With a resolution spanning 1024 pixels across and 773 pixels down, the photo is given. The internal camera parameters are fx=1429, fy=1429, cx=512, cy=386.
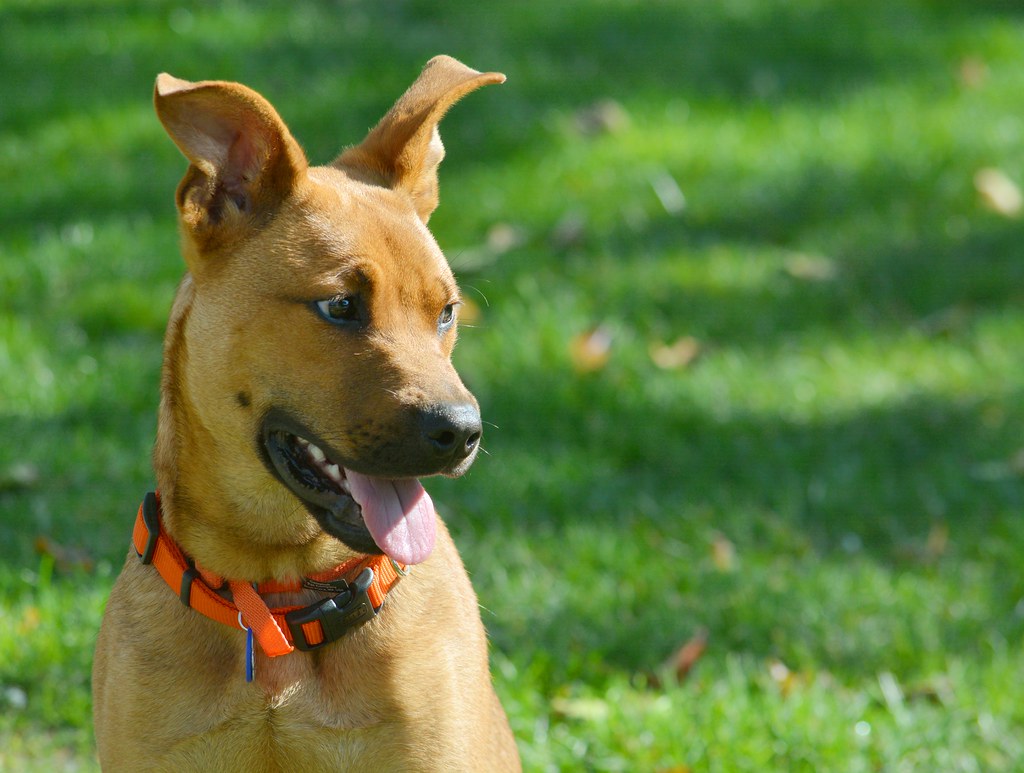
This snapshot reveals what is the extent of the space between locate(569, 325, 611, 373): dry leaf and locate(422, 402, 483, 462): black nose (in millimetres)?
3415

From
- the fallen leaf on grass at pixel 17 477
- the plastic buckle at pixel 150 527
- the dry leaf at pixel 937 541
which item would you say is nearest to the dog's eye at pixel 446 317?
the plastic buckle at pixel 150 527

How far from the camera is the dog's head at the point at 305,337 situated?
3.25 m

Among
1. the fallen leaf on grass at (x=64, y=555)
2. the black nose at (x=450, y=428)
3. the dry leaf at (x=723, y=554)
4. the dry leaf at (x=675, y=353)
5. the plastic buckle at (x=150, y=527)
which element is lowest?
the dry leaf at (x=675, y=353)

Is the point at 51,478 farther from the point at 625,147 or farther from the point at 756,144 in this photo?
the point at 756,144

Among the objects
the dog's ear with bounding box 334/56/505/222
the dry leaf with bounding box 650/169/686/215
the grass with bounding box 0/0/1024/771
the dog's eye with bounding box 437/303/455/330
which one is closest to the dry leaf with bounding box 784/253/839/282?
the grass with bounding box 0/0/1024/771

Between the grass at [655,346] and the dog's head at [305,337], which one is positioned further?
the grass at [655,346]

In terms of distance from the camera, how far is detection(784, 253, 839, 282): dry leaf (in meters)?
7.52

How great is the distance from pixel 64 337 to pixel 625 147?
3.46 meters

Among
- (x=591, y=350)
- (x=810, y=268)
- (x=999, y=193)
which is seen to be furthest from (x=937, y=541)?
(x=999, y=193)

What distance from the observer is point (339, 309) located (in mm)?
3359

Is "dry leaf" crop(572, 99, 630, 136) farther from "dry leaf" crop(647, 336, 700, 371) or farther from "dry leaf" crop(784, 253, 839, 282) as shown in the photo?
"dry leaf" crop(647, 336, 700, 371)

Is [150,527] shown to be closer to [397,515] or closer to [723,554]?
[397,515]

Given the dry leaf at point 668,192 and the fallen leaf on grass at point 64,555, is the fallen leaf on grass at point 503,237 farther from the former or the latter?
the fallen leaf on grass at point 64,555

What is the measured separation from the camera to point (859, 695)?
15.6 ft
